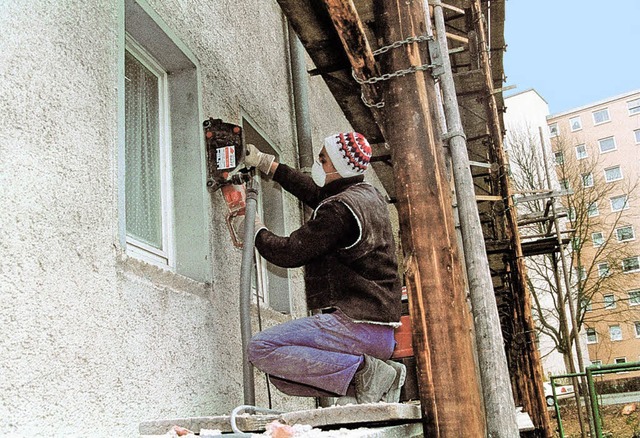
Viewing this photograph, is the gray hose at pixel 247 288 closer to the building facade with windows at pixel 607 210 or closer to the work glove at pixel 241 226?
the work glove at pixel 241 226

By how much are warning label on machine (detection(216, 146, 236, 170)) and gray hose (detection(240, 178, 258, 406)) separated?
0.30 m

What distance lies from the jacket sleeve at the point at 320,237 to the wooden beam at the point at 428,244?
32 cm

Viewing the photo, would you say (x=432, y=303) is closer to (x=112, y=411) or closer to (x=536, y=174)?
(x=112, y=411)

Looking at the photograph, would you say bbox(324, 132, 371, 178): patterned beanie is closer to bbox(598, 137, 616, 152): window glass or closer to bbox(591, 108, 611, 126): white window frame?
bbox(598, 137, 616, 152): window glass

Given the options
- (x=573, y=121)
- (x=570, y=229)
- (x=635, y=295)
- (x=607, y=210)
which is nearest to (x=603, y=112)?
(x=573, y=121)

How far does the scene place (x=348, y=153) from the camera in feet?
12.5

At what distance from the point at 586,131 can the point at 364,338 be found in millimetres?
50661

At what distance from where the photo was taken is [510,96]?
46.1 meters

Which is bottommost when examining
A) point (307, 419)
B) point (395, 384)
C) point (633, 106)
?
point (307, 419)

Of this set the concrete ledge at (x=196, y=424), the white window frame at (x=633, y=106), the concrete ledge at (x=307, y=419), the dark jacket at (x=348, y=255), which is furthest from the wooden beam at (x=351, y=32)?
the white window frame at (x=633, y=106)

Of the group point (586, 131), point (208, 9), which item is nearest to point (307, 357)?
point (208, 9)

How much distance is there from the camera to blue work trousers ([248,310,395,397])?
3404mm

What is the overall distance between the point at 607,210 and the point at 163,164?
4640 cm

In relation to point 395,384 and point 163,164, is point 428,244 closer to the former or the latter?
point 395,384
